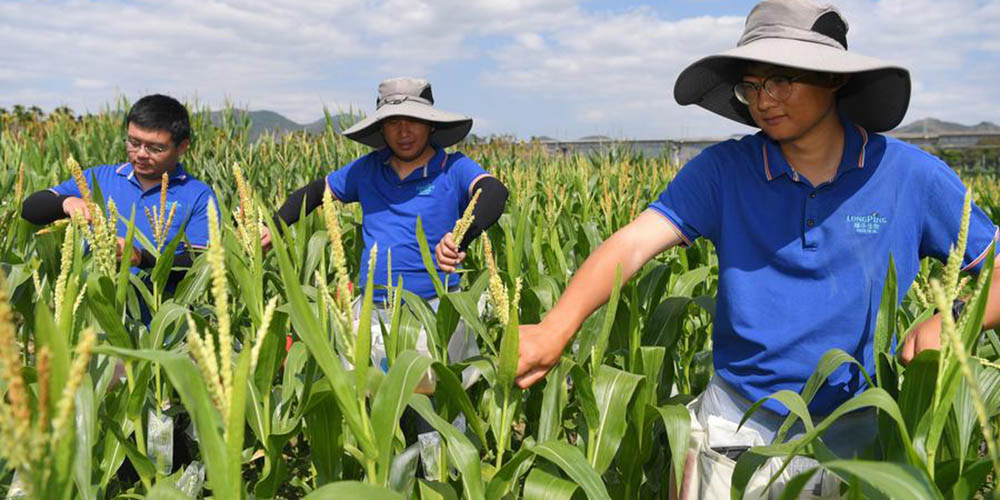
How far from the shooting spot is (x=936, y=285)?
750 mm

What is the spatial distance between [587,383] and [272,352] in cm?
73

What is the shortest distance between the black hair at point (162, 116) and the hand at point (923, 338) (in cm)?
261

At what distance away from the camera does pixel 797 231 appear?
1.67 m

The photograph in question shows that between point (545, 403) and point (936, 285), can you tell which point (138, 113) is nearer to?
point (545, 403)

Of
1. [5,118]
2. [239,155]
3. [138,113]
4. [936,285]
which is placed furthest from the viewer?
[5,118]

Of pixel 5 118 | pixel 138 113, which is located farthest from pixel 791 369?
pixel 5 118

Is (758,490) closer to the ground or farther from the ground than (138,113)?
closer to the ground

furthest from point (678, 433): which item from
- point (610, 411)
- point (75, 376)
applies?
point (75, 376)

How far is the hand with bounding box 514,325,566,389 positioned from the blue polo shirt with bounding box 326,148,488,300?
122cm

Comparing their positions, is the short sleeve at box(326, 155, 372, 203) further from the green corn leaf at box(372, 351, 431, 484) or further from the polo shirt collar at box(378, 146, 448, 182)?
the green corn leaf at box(372, 351, 431, 484)

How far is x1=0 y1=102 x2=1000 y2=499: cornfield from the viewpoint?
922mm

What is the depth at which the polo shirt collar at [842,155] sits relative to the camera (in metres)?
1.65

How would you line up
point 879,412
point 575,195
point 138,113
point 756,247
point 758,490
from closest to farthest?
point 879,412
point 758,490
point 756,247
point 138,113
point 575,195

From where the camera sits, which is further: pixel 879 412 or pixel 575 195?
pixel 575 195
